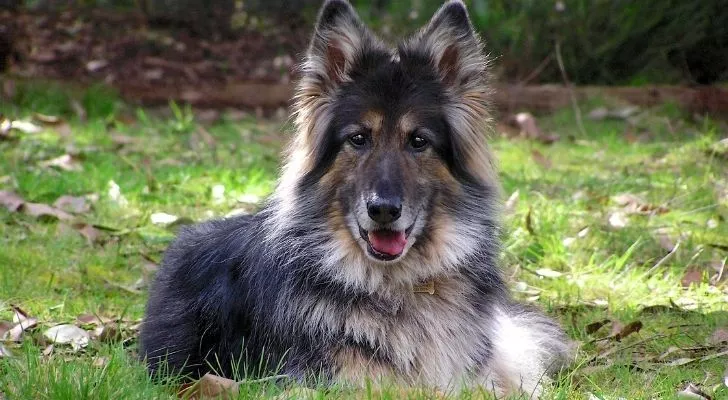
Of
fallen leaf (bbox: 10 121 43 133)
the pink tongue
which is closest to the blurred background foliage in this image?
fallen leaf (bbox: 10 121 43 133)

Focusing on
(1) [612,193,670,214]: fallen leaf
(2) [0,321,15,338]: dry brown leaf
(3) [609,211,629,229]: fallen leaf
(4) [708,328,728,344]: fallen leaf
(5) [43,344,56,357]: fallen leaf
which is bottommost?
(2) [0,321,15,338]: dry brown leaf

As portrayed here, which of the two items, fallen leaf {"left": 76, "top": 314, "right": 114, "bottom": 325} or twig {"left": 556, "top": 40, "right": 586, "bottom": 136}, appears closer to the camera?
fallen leaf {"left": 76, "top": 314, "right": 114, "bottom": 325}

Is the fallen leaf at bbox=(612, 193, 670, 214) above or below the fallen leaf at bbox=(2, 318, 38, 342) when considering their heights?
above

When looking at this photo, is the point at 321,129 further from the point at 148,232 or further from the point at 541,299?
the point at 148,232

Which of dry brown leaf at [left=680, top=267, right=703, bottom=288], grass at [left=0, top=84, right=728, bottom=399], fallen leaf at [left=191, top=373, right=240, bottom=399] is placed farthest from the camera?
dry brown leaf at [left=680, top=267, right=703, bottom=288]

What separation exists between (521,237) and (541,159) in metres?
2.60

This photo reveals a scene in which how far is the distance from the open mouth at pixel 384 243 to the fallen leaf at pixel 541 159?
4.76m

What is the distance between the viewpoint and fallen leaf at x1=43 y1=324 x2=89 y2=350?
472 cm

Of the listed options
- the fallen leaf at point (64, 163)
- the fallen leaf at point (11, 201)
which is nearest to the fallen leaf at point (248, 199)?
the fallen leaf at point (11, 201)

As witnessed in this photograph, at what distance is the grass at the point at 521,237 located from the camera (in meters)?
4.38

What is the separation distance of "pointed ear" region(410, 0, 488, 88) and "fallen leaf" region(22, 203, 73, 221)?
132 inches

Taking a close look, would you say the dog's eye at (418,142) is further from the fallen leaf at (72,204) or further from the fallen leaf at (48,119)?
the fallen leaf at (48,119)

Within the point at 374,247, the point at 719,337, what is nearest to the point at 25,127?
the point at 374,247

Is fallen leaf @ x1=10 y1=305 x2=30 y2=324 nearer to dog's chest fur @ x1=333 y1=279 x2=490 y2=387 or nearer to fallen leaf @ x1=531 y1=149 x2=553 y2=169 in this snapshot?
dog's chest fur @ x1=333 y1=279 x2=490 y2=387
